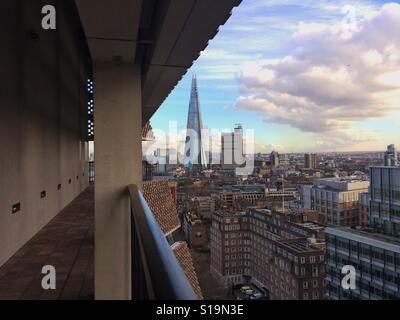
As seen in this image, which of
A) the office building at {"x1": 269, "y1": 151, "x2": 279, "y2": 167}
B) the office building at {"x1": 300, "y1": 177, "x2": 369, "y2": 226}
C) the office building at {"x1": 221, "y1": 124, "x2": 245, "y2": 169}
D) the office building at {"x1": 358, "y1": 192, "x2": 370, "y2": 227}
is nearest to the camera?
the office building at {"x1": 358, "y1": 192, "x2": 370, "y2": 227}

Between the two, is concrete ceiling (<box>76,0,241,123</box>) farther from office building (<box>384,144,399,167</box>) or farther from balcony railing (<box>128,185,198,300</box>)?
office building (<box>384,144,399,167</box>)

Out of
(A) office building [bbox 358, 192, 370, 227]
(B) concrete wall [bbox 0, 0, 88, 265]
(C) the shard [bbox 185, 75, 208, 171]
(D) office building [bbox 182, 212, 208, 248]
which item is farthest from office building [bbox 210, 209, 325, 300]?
(B) concrete wall [bbox 0, 0, 88, 265]

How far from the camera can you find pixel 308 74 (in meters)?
16.8

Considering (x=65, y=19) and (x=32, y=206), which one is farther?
(x=65, y=19)

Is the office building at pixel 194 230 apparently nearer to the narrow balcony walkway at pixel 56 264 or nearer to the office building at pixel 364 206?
the office building at pixel 364 206

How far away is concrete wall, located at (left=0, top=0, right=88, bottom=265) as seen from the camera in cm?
280

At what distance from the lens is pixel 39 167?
392cm

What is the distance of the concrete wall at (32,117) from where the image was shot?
280 cm

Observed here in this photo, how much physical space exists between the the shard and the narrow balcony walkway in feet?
56.0

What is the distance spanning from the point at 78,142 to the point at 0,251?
5382 mm

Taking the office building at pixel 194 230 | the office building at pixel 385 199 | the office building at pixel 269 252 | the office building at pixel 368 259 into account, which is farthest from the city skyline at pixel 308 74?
the office building at pixel 194 230

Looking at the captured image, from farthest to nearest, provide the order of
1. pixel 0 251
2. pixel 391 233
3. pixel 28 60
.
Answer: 1. pixel 391 233
2. pixel 28 60
3. pixel 0 251
